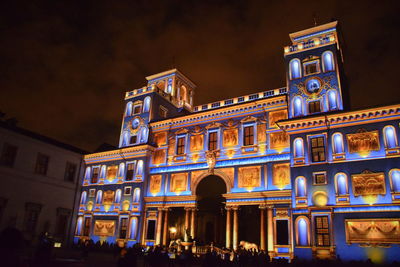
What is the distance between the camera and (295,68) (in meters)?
28.2

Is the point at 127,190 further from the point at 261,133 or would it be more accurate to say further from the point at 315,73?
the point at 315,73

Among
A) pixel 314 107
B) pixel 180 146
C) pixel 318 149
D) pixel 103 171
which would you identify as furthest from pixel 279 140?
pixel 103 171

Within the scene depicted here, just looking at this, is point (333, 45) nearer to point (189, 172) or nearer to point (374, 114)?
point (374, 114)

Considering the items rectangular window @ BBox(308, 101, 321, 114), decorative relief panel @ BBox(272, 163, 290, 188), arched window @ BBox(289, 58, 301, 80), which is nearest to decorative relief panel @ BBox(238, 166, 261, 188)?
decorative relief panel @ BBox(272, 163, 290, 188)

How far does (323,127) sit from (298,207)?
6467 mm

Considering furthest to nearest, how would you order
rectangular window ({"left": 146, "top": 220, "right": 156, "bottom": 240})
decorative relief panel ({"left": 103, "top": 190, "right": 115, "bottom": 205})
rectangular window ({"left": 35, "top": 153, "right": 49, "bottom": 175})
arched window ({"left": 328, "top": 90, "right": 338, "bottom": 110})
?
decorative relief panel ({"left": 103, "top": 190, "right": 115, "bottom": 205}), rectangular window ({"left": 35, "top": 153, "right": 49, "bottom": 175}), rectangular window ({"left": 146, "top": 220, "right": 156, "bottom": 240}), arched window ({"left": 328, "top": 90, "right": 338, "bottom": 110})

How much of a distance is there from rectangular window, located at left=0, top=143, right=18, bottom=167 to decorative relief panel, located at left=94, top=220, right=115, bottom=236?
35.6 ft

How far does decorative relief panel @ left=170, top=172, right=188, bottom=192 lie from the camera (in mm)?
31297

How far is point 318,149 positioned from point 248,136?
274 inches

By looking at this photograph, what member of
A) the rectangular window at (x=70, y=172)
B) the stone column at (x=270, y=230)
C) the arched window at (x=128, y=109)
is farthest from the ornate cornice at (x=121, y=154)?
the stone column at (x=270, y=230)

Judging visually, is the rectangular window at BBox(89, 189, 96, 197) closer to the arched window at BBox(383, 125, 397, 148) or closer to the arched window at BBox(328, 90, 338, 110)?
the arched window at BBox(328, 90, 338, 110)

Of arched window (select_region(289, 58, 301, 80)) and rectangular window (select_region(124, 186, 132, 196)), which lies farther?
rectangular window (select_region(124, 186, 132, 196))

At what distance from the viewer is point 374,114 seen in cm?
2262

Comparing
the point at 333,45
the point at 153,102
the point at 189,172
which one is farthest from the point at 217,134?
the point at 333,45
